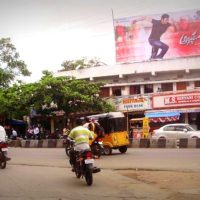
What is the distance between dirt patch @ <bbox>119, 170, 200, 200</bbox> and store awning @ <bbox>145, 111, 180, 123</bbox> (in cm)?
2362

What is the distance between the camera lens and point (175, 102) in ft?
123

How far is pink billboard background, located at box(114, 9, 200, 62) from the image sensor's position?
141 ft

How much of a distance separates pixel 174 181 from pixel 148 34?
34332mm

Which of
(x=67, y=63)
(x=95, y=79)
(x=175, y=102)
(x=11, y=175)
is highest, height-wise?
(x=67, y=63)

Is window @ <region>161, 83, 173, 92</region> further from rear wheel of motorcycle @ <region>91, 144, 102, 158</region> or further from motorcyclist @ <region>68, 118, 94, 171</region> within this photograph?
motorcyclist @ <region>68, 118, 94, 171</region>

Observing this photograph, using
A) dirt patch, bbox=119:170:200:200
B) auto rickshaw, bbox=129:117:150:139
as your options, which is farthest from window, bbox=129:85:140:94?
dirt patch, bbox=119:170:200:200

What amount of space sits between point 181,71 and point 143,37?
604 centimetres

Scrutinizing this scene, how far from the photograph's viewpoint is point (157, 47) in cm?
4406

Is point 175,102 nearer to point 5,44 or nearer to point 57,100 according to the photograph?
point 57,100

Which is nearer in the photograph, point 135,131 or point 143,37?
point 135,131

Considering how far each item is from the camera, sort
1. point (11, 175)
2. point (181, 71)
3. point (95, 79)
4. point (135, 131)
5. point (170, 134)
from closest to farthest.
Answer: point (11, 175)
point (170, 134)
point (135, 131)
point (181, 71)
point (95, 79)

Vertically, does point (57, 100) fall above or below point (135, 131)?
above

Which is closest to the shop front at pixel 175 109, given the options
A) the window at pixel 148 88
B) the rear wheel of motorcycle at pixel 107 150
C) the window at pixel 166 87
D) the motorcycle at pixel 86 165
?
the window at pixel 166 87

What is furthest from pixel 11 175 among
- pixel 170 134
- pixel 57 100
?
pixel 57 100
